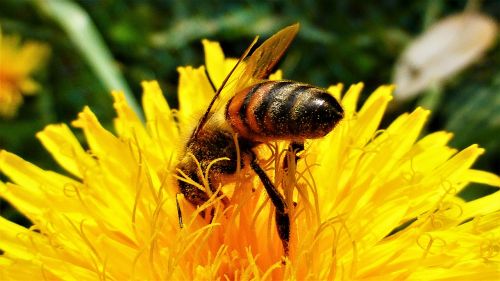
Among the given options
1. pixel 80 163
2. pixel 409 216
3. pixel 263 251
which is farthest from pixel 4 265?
pixel 409 216

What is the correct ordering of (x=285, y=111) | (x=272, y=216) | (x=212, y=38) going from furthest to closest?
1. (x=212, y=38)
2. (x=272, y=216)
3. (x=285, y=111)

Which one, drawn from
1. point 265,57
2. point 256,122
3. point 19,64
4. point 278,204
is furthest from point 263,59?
point 19,64

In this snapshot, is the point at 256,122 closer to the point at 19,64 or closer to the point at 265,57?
the point at 265,57

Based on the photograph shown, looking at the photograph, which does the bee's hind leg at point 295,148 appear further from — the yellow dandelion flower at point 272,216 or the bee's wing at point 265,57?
the bee's wing at point 265,57

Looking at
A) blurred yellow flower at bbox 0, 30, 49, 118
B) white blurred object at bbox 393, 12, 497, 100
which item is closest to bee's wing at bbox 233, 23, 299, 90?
white blurred object at bbox 393, 12, 497, 100

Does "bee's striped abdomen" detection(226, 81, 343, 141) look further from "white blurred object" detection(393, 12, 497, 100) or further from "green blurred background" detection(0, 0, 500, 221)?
"green blurred background" detection(0, 0, 500, 221)

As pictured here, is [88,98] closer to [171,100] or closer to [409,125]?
[171,100]

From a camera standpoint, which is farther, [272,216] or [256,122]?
[272,216]
